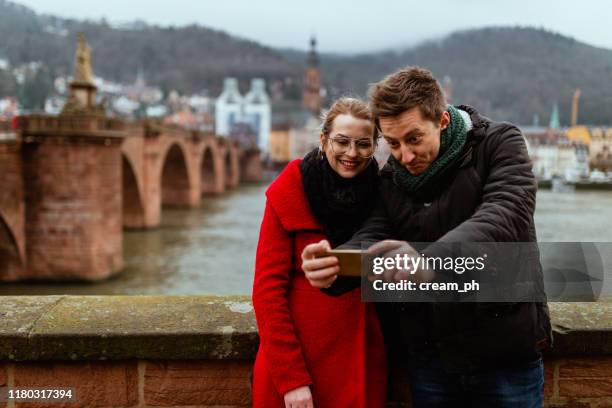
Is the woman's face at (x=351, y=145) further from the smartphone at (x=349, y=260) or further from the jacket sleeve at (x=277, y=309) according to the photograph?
the smartphone at (x=349, y=260)

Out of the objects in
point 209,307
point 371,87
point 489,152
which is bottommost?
point 209,307

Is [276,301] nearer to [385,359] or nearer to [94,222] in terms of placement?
[385,359]

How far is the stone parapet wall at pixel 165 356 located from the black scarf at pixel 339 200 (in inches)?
21.6

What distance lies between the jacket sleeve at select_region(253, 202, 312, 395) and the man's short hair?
0.46m

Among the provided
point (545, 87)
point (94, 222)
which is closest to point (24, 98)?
point (94, 222)

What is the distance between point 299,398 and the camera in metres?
1.74

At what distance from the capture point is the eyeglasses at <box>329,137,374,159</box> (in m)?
1.80

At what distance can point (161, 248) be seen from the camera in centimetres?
2011

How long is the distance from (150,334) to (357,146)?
0.93 metres

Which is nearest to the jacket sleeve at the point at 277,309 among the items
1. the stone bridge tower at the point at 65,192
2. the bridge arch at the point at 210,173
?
the stone bridge tower at the point at 65,192

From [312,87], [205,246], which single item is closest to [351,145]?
[205,246]

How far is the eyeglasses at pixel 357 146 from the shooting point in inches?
70.9

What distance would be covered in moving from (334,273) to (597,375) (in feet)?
4.06

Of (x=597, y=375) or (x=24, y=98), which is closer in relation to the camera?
(x=597, y=375)
